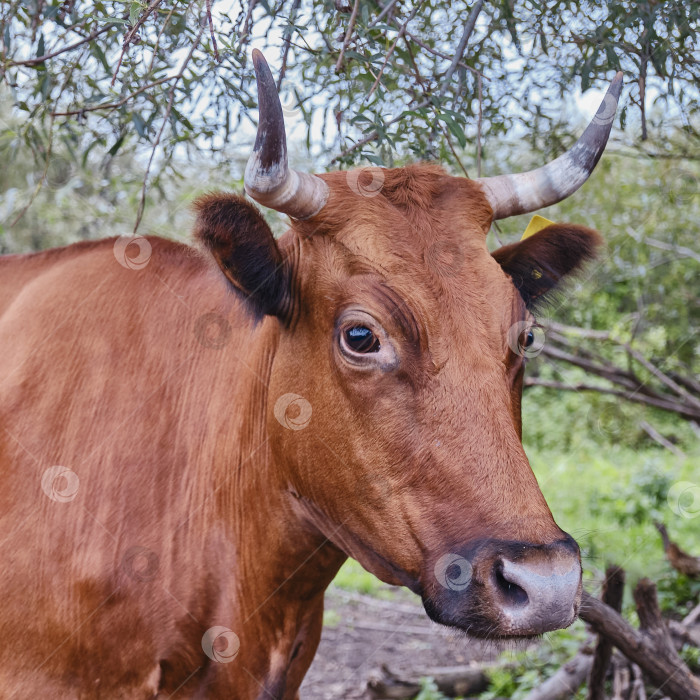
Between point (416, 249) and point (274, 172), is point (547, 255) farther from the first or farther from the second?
point (274, 172)

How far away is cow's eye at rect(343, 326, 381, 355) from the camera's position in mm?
2521

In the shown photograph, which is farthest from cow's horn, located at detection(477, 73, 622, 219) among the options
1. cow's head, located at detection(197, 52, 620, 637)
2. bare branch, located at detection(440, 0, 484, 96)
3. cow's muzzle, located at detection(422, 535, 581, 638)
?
cow's muzzle, located at detection(422, 535, 581, 638)

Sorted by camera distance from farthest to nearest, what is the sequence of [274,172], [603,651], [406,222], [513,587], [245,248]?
[603,651] < [245,248] < [406,222] < [274,172] < [513,587]

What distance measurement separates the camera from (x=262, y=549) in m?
2.98

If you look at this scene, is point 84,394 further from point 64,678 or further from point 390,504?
point 390,504

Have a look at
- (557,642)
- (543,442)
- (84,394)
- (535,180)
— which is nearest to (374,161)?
(535,180)

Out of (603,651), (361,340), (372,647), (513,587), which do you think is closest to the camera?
(513,587)

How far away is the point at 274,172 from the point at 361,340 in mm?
593

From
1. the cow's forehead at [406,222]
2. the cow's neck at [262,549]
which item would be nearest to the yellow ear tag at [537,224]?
the cow's forehead at [406,222]

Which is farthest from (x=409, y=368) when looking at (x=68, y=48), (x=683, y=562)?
(x=683, y=562)

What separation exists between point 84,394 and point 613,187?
17.6 feet

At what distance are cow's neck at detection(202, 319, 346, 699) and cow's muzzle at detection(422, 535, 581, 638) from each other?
2.74 ft

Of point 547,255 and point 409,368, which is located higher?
point 547,255

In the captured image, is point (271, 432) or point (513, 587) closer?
point (513, 587)
